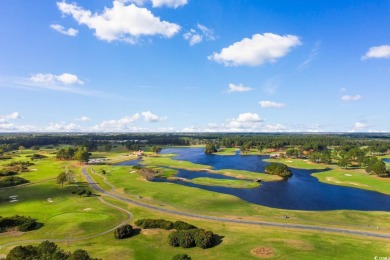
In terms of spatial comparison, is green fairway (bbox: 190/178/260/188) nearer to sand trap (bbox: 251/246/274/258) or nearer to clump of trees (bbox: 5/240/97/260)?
sand trap (bbox: 251/246/274/258)

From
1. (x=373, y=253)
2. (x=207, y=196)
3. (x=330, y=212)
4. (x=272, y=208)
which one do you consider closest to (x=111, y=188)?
(x=207, y=196)

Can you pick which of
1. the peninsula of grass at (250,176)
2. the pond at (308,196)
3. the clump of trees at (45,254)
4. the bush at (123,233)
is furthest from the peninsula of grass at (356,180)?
the clump of trees at (45,254)

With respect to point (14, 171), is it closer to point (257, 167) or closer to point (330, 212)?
point (257, 167)

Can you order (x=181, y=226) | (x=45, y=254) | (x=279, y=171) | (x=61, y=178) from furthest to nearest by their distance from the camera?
(x=279, y=171)
(x=61, y=178)
(x=181, y=226)
(x=45, y=254)

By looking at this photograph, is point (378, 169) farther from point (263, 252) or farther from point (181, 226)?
point (181, 226)

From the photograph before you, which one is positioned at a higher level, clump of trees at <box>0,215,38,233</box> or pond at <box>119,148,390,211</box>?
clump of trees at <box>0,215,38,233</box>

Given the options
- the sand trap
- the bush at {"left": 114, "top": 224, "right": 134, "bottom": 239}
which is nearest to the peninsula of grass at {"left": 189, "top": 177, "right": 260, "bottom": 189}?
the sand trap

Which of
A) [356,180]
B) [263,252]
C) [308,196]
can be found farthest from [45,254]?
[356,180]
